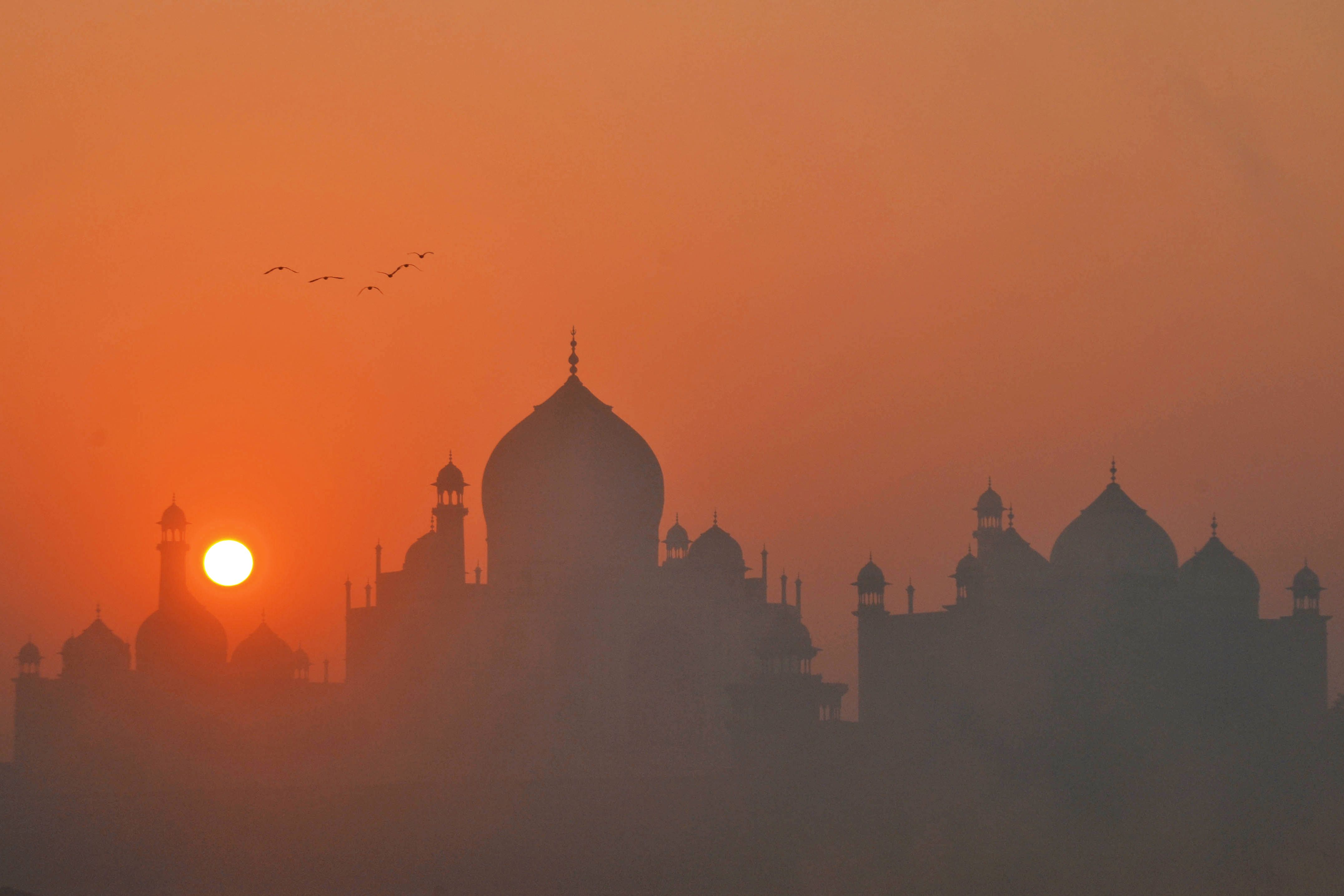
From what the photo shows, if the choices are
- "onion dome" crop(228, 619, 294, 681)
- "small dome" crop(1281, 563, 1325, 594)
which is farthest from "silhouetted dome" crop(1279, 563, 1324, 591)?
"onion dome" crop(228, 619, 294, 681)

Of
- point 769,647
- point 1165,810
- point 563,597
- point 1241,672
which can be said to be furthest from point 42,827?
point 1241,672

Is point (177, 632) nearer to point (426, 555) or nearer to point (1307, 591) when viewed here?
point (426, 555)

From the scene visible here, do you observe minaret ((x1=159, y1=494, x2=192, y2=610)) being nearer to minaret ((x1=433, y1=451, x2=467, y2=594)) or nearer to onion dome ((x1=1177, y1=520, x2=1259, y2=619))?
minaret ((x1=433, y1=451, x2=467, y2=594))

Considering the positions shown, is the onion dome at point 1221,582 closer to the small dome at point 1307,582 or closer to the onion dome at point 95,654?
the small dome at point 1307,582

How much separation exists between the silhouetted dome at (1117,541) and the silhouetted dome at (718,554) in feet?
18.3

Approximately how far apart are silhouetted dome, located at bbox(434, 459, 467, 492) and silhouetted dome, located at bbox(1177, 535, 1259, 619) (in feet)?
38.6

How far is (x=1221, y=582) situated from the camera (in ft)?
104

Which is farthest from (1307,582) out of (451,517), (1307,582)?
(451,517)

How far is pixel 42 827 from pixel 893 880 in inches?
426

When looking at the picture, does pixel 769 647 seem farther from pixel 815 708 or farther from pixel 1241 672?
pixel 1241 672

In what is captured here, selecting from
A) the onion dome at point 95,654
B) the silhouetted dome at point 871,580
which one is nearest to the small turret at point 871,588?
the silhouetted dome at point 871,580

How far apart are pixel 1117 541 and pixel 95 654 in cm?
1808

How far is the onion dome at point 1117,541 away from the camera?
102ft

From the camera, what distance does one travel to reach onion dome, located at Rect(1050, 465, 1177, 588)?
102ft
